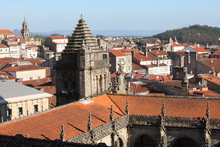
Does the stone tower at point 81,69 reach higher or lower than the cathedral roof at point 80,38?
lower

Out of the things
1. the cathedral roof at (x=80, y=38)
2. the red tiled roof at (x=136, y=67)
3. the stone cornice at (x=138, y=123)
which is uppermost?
the cathedral roof at (x=80, y=38)

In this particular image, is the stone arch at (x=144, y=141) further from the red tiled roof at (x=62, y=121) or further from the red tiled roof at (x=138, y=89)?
the red tiled roof at (x=138, y=89)

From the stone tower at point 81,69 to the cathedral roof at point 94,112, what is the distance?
198cm

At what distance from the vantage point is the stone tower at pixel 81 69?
3303cm

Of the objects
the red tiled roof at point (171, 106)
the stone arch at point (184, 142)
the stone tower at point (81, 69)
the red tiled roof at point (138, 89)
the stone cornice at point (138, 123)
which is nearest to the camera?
the stone cornice at point (138, 123)

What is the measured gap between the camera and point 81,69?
32875 mm

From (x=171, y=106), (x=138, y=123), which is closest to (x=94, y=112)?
(x=138, y=123)

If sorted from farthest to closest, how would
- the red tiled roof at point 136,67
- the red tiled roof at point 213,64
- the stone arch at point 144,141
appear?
the red tiled roof at point 136,67 < the red tiled roof at point 213,64 < the stone arch at point 144,141

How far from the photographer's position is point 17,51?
140m

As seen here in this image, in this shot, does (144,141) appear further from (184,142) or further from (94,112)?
(94,112)

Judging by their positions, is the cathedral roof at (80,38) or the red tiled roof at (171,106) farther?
the cathedral roof at (80,38)

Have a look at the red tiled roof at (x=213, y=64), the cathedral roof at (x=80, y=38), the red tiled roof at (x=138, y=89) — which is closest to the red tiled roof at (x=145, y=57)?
the red tiled roof at (x=213, y=64)

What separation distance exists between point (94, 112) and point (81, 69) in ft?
19.5

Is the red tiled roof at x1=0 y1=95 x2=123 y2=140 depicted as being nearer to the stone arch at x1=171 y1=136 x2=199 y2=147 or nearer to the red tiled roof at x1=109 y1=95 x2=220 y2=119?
the red tiled roof at x1=109 y1=95 x2=220 y2=119
